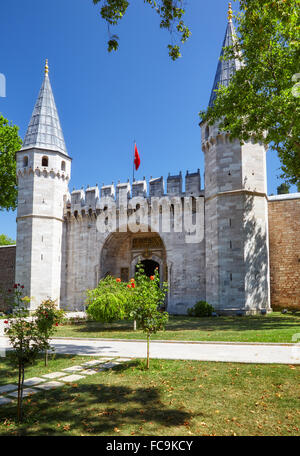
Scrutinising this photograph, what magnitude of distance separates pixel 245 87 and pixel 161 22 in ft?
28.6

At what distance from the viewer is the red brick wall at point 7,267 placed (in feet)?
87.6

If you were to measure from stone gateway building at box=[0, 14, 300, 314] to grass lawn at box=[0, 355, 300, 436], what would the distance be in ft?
39.0

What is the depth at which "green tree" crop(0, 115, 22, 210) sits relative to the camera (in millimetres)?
26312

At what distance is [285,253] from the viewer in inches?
760

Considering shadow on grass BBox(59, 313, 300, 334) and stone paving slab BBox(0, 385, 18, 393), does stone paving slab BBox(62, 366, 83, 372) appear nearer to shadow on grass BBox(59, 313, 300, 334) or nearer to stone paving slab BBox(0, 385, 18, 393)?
stone paving slab BBox(0, 385, 18, 393)

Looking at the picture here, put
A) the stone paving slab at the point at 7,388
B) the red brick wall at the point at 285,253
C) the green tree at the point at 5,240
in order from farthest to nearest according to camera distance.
→ the green tree at the point at 5,240
the red brick wall at the point at 285,253
the stone paving slab at the point at 7,388

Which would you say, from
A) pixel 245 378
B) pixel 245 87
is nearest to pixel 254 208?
pixel 245 87

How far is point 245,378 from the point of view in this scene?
591cm

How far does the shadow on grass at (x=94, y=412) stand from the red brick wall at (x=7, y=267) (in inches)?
910

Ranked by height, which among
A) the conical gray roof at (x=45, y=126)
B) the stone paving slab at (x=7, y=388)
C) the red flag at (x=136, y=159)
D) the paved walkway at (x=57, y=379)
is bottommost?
the stone paving slab at (x=7, y=388)

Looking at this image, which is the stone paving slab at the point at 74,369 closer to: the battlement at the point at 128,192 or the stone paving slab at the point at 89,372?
the stone paving slab at the point at 89,372

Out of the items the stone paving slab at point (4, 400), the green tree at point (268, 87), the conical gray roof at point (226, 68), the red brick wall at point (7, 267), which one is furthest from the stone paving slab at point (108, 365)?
the red brick wall at point (7, 267)

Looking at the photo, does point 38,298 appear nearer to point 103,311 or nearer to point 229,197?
point 103,311

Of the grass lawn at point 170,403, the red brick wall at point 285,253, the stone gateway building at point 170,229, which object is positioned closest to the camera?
the grass lawn at point 170,403
